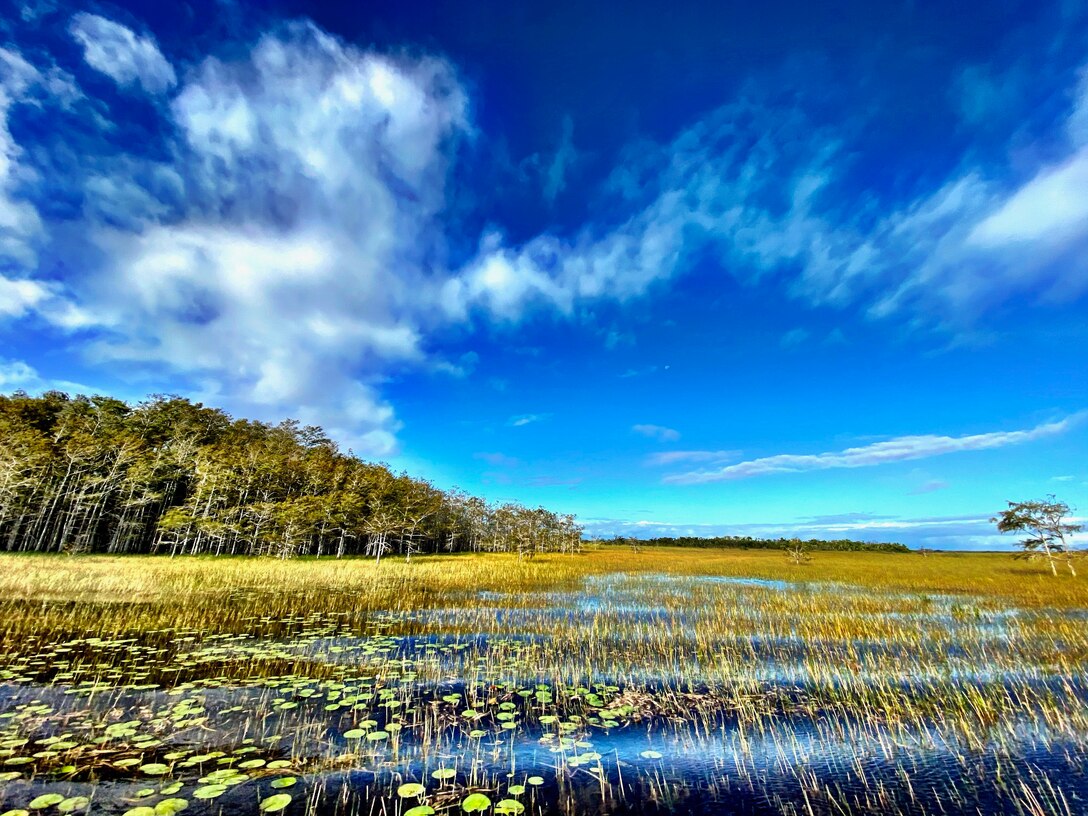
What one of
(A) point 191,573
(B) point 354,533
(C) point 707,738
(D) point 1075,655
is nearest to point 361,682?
(C) point 707,738

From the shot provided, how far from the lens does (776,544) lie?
496 ft

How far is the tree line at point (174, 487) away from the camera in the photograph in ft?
173

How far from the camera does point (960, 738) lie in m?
8.69

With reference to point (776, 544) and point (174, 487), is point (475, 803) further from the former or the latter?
point (776, 544)

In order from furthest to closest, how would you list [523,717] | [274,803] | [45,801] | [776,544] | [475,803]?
1. [776,544]
2. [523,717]
3. [475,803]
4. [274,803]
5. [45,801]

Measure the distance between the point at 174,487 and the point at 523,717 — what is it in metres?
81.5

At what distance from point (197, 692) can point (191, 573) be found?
2966cm

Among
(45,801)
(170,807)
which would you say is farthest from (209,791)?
(45,801)

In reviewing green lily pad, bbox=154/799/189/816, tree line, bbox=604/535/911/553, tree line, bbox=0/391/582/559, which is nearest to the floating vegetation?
green lily pad, bbox=154/799/189/816

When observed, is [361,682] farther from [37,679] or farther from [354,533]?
[354,533]

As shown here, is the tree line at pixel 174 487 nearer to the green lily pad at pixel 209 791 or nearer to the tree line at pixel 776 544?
the green lily pad at pixel 209 791

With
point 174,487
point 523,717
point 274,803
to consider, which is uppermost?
point 174,487

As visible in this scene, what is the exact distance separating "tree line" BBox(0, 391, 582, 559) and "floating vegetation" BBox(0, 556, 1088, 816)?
47.0 m

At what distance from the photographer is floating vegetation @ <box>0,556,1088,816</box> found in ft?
21.2
